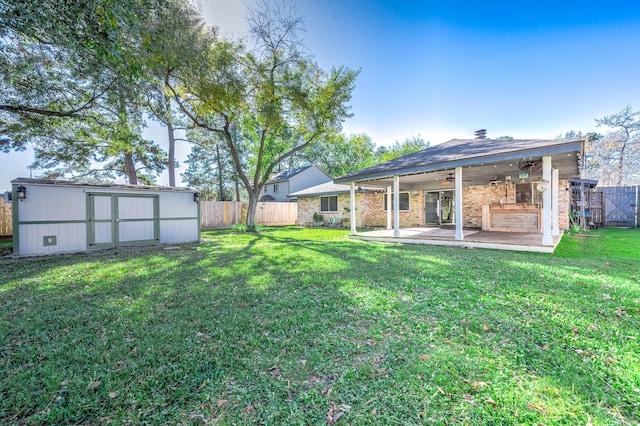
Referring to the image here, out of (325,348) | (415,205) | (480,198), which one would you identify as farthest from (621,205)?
(325,348)

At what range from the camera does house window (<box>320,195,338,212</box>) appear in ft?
53.0

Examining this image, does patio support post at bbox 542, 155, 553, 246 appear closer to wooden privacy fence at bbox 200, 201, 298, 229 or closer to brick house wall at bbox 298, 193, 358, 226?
brick house wall at bbox 298, 193, 358, 226

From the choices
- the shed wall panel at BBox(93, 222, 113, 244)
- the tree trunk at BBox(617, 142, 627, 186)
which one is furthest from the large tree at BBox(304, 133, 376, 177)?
the shed wall panel at BBox(93, 222, 113, 244)

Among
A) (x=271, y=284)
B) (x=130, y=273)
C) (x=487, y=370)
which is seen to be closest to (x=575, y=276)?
(x=487, y=370)

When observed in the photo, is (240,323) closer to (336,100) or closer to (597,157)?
(336,100)

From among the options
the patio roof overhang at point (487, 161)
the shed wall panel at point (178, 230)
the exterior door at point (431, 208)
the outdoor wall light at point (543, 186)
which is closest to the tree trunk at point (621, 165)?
the patio roof overhang at point (487, 161)

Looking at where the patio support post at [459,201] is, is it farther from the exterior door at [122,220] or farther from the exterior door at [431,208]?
the exterior door at [122,220]

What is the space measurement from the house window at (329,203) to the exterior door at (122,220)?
380 inches

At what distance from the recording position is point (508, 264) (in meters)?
5.40

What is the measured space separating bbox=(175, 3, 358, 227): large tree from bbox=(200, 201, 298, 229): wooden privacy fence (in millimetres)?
5031

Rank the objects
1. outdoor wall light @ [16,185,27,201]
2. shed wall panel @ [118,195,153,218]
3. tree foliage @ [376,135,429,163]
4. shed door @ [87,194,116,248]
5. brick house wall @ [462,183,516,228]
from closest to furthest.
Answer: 1. outdoor wall light @ [16,185,27,201]
2. shed door @ [87,194,116,248]
3. shed wall panel @ [118,195,153,218]
4. brick house wall @ [462,183,516,228]
5. tree foliage @ [376,135,429,163]

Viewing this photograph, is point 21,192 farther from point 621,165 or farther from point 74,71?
point 621,165

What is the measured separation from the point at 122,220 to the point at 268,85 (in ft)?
24.6

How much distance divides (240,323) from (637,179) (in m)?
33.9
